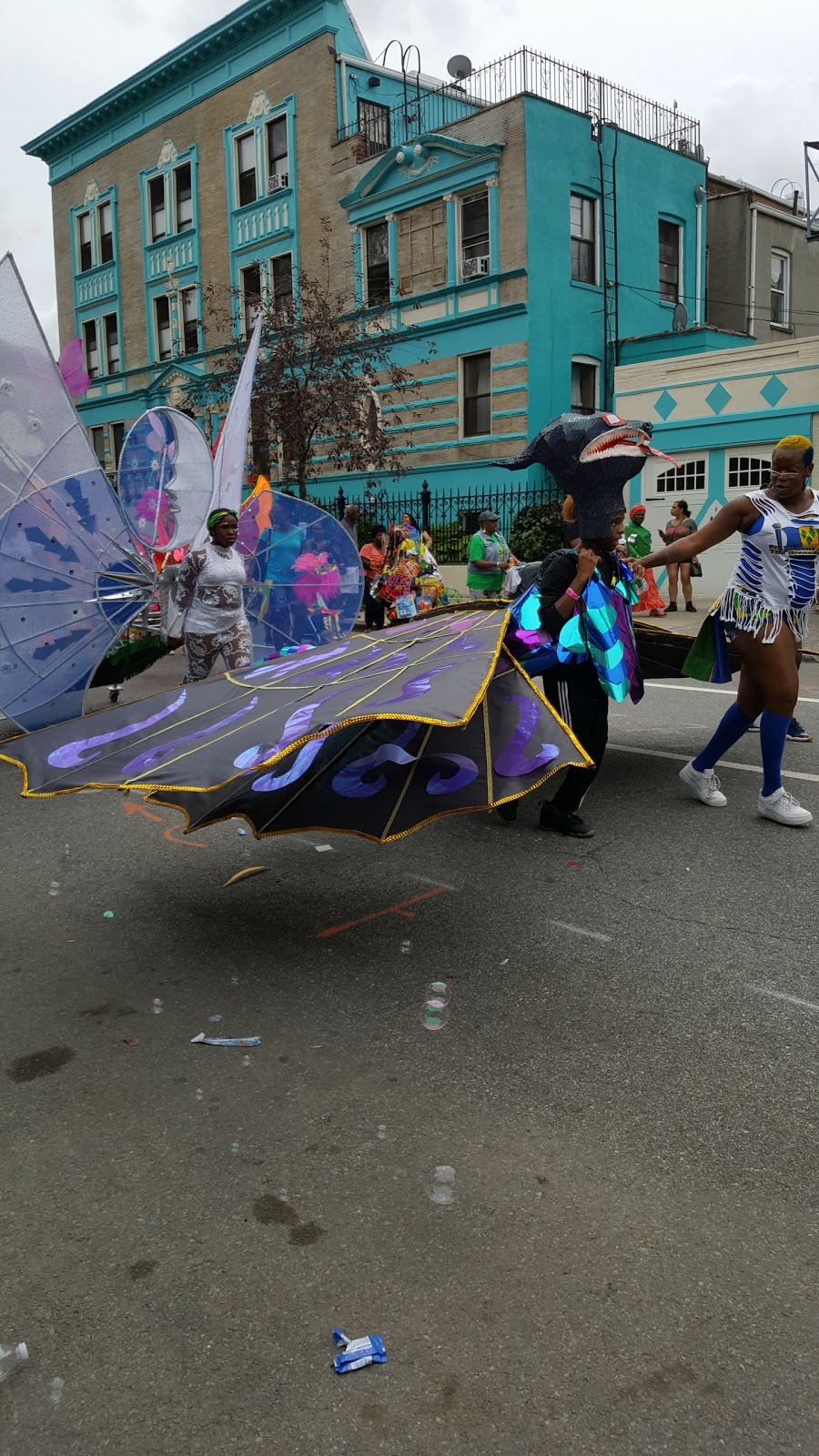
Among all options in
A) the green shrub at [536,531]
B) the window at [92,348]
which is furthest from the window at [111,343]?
the green shrub at [536,531]

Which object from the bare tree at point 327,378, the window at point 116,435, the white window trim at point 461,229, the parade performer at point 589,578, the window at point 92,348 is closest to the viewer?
the parade performer at point 589,578

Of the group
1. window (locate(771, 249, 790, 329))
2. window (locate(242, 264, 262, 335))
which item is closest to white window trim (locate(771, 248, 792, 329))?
window (locate(771, 249, 790, 329))

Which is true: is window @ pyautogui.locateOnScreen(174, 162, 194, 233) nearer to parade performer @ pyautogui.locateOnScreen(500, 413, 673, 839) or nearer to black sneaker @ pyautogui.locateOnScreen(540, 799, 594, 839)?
parade performer @ pyautogui.locateOnScreen(500, 413, 673, 839)

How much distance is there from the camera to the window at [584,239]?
23.7m

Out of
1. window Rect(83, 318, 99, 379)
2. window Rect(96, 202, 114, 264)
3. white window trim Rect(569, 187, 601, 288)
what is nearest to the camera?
white window trim Rect(569, 187, 601, 288)

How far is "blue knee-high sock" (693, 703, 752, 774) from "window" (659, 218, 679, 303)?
22038 mm

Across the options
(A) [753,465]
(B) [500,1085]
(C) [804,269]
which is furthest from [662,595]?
(B) [500,1085]

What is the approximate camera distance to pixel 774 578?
5688 millimetres

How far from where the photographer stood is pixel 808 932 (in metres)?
4.48

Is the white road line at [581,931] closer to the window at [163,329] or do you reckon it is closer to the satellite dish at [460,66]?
the satellite dish at [460,66]

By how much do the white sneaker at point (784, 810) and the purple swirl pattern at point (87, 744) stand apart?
3.33 meters

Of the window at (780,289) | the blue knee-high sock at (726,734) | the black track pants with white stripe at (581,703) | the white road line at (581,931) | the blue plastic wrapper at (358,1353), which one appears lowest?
the blue plastic wrapper at (358,1353)

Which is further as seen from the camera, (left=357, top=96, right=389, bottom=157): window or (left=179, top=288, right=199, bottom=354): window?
(left=179, top=288, right=199, bottom=354): window

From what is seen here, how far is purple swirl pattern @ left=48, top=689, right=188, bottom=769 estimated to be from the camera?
13.5 ft
